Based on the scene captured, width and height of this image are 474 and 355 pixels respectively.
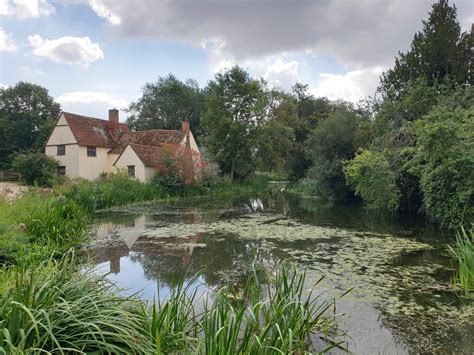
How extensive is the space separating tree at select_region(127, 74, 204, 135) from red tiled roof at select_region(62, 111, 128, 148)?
1488cm

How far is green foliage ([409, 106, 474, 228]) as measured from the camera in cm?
1178

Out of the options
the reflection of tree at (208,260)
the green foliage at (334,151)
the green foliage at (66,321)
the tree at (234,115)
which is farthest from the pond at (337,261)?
the tree at (234,115)

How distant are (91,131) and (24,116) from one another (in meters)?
18.0

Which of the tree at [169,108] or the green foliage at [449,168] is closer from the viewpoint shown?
the green foliage at [449,168]

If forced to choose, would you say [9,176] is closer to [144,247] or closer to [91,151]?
[91,151]

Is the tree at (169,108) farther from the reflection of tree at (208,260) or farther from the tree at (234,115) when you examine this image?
the reflection of tree at (208,260)

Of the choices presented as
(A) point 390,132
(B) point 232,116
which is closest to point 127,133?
(B) point 232,116

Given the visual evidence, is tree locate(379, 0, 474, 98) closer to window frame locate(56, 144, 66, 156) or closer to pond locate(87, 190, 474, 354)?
pond locate(87, 190, 474, 354)

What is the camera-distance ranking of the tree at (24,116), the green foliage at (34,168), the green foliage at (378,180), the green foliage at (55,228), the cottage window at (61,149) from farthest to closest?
1. the tree at (24,116)
2. the cottage window at (61,149)
3. the green foliage at (34,168)
4. the green foliage at (378,180)
5. the green foliage at (55,228)

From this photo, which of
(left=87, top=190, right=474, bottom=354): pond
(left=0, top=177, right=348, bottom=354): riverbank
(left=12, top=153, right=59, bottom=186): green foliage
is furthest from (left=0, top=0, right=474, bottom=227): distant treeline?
(left=12, top=153, right=59, bottom=186): green foliage

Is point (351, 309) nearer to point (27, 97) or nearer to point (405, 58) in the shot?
point (405, 58)

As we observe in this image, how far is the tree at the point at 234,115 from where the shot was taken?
33812 millimetres

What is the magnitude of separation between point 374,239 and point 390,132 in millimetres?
9672

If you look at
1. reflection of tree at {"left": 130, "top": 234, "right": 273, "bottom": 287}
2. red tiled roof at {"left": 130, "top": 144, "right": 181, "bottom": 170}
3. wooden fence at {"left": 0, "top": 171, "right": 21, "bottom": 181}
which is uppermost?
red tiled roof at {"left": 130, "top": 144, "right": 181, "bottom": 170}
